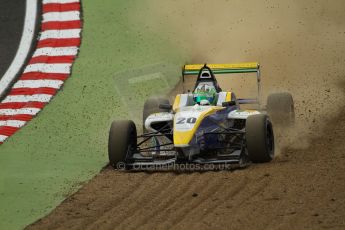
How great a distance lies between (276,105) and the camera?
16406 mm

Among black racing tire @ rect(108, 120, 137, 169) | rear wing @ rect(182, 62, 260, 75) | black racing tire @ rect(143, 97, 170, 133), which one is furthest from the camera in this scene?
rear wing @ rect(182, 62, 260, 75)

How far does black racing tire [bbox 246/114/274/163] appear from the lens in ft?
46.5

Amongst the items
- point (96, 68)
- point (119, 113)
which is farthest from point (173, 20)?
point (119, 113)

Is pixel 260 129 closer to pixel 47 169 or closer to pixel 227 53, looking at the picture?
pixel 47 169

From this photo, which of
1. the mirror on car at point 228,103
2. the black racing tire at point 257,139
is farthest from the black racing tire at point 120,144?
the black racing tire at point 257,139

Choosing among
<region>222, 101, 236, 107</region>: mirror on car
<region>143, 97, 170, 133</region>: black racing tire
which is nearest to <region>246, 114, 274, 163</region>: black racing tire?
<region>222, 101, 236, 107</region>: mirror on car

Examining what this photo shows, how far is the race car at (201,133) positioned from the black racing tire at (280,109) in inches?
0.7

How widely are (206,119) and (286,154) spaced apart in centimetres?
163

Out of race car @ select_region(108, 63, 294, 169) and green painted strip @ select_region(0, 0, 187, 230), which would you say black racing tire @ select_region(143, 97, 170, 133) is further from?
green painted strip @ select_region(0, 0, 187, 230)

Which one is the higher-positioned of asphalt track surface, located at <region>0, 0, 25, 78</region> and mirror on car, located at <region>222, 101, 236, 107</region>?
asphalt track surface, located at <region>0, 0, 25, 78</region>

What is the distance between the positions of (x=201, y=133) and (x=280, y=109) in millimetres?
2377

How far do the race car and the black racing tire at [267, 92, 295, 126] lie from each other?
A: 17 millimetres

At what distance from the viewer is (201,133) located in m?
14.5

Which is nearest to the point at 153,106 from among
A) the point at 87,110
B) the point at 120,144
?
the point at 120,144
